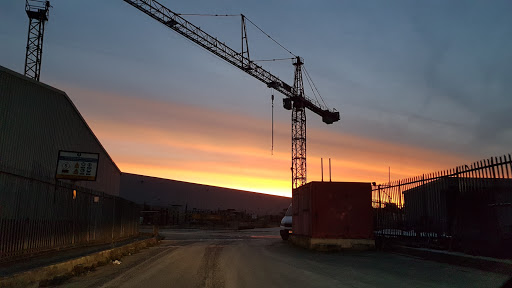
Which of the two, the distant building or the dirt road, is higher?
the distant building

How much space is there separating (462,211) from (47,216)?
13.1m

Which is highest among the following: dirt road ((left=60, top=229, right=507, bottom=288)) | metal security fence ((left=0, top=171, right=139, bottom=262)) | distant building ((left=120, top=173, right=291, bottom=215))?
distant building ((left=120, top=173, right=291, bottom=215))

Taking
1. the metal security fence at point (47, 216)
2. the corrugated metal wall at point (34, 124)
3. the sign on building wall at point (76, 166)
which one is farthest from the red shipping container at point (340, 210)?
the corrugated metal wall at point (34, 124)

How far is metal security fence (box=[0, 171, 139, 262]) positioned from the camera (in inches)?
404

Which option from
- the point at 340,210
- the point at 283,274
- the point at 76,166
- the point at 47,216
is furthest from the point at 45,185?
the point at 340,210

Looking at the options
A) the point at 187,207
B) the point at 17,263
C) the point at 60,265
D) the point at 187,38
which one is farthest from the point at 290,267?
the point at 187,207

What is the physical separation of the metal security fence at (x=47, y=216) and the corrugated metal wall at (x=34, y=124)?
3.41 m

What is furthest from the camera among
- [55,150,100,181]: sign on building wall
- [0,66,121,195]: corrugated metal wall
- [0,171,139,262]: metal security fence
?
[0,66,121,195]: corrugated metal wall

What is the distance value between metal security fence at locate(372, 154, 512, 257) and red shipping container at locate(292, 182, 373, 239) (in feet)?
6.84

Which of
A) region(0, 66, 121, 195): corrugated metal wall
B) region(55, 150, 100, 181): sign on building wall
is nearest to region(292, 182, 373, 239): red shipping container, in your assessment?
region(55, 150, 100, 181): sign on building wall

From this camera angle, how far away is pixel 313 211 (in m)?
18.5

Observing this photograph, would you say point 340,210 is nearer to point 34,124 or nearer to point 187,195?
point 34,124

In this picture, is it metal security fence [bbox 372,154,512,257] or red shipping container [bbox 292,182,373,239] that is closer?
metal security fence [bbox 372,154,512,257]

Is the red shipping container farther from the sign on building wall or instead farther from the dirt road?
the sign on building wall
